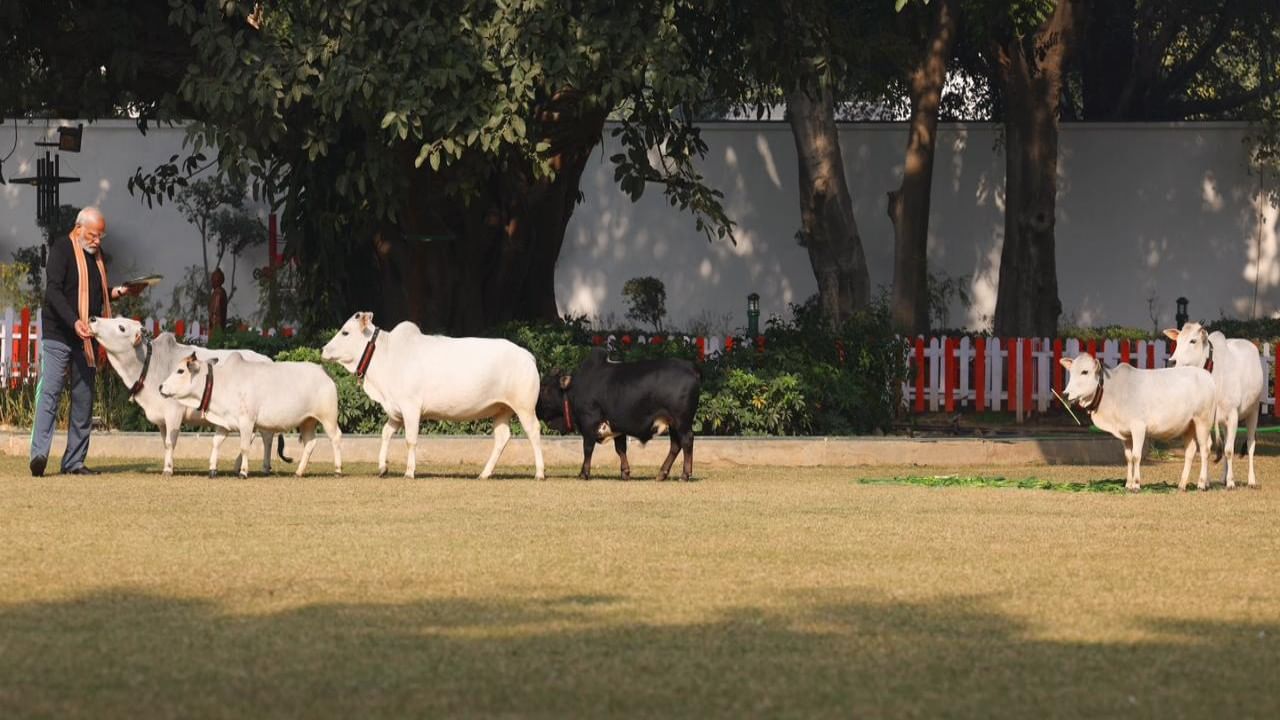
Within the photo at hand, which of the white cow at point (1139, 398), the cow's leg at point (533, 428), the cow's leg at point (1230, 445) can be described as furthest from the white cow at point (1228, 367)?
the cow's leg at point (533, 428)

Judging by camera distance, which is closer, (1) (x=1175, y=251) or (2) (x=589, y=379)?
(2) (x=589, y=379)

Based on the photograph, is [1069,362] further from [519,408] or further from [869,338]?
[869,338]

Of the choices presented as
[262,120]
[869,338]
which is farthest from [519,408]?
[869,338]

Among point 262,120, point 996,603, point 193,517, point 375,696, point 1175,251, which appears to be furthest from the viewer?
point 1175,251

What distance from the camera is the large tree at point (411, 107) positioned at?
21.0 metres

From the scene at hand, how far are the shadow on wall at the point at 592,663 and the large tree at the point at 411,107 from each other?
1116 cm

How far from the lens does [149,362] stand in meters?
18.9

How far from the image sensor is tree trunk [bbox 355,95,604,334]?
25.2m

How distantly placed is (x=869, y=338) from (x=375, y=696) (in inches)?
667

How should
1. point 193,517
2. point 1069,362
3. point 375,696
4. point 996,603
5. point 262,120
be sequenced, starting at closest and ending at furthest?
point 375,696 < point 996,603 < point 193,517 < point 1069,362 < point 262,120

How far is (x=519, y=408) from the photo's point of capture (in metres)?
19.3

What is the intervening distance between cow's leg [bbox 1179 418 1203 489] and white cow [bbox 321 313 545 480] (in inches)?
218

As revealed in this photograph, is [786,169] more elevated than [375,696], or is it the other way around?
[786,169]

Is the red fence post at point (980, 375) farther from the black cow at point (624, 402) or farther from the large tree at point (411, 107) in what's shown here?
the black cow at point (624, 402)
